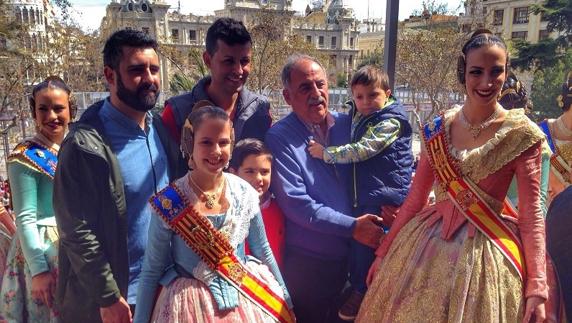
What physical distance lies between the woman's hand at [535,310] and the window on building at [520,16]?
4178 cm

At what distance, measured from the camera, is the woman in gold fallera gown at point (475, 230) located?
5.82ft

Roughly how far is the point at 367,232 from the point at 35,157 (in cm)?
174

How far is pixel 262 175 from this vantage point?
2.36 metres

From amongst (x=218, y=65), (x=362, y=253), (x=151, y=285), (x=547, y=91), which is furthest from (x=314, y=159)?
(x=547, y=91)

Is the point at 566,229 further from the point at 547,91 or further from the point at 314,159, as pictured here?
the point at 547,91

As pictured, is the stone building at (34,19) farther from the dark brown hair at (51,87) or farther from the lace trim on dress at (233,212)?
the lace trim on dress at (233,212)

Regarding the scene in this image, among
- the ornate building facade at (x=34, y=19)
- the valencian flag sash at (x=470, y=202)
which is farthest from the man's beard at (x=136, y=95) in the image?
the ornate building facade at (x=34, y=19)

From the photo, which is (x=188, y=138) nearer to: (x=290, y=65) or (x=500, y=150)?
(x=290, y=65)

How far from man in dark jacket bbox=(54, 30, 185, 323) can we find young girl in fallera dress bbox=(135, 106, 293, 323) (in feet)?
0.70

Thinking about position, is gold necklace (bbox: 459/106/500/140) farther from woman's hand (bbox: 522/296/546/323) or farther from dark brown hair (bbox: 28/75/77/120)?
dark brown hair (bbox: 28/75/77/120)

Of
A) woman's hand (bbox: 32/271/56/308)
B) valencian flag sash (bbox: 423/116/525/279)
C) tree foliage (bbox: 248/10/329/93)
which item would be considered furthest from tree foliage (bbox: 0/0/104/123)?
valencian flag sash (bbox: 423/116/525/279)

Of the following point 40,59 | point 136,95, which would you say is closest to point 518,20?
point 40,59

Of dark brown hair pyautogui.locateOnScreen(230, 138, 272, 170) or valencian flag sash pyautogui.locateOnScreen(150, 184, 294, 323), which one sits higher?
dark brown hair pyautogui.locateOnScreen(230, 138, 272, 170)

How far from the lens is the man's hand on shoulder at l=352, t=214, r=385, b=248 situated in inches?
90.0
